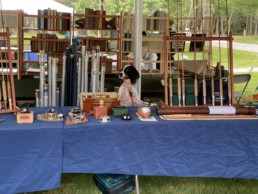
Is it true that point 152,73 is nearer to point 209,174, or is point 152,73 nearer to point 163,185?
point 163,185

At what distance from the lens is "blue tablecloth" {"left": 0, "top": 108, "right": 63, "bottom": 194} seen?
2434mm

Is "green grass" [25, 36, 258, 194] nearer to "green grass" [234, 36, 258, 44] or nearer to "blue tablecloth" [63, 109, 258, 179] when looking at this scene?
"blue tablecloth" [63, 109, 258, 179]

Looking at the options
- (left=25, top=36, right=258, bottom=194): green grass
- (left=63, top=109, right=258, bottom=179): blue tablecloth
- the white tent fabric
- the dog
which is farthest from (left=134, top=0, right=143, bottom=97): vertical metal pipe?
the white tent fabric

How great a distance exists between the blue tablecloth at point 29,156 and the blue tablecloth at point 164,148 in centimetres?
9

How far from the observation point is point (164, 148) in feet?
8.79

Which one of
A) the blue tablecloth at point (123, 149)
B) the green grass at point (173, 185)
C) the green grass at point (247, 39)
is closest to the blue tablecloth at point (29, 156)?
the blue tablecloth at point (123, 149)

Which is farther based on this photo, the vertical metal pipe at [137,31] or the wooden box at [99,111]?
the vertical metal pipe at [137,31]

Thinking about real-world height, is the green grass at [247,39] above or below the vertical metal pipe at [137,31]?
above

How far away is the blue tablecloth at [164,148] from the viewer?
2.59 meters

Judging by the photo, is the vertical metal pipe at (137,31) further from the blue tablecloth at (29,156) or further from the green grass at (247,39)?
the green grass at (247,39)

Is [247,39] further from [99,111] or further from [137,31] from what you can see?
[99,111]

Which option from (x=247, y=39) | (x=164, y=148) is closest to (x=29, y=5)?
(x=164, y=148)

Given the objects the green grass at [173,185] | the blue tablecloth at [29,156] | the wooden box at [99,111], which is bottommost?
the green grass at [173,185]

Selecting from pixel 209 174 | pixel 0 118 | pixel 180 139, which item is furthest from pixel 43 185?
pixel 209 174
